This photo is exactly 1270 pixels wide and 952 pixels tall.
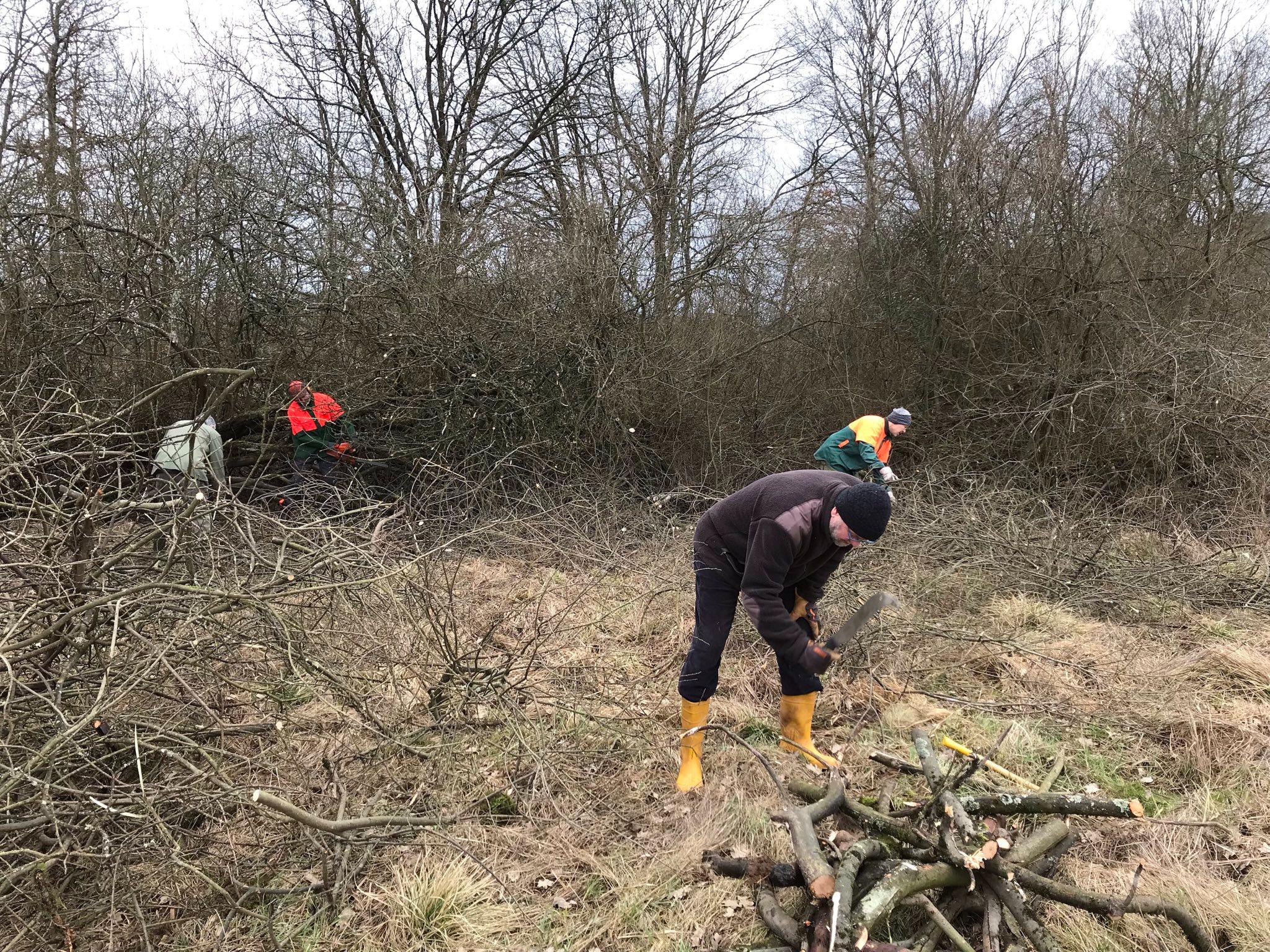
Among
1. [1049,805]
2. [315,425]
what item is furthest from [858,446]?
[315,425]

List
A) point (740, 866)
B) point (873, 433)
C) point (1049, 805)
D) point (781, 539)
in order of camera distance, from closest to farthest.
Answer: point (1049, 805)
point (740, 866)
point (781, 539)
point (873, 433)

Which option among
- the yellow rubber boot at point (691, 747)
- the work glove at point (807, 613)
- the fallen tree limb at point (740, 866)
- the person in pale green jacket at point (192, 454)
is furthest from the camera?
the work glove at point (807, 613)

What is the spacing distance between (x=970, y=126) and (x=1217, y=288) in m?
3.45

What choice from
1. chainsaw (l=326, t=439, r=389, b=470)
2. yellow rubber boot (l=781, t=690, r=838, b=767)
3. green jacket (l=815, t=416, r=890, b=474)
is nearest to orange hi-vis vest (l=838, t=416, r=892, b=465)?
green jacket (l=815, t=416, r=890, b=474)

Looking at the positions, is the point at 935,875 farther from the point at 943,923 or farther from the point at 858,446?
the point at 858,446

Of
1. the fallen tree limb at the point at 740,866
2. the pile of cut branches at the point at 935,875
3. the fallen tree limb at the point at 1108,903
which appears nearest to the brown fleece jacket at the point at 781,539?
the pile of cut branches at the point at 935,875

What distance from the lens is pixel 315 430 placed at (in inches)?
299

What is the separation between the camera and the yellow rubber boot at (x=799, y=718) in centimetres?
344

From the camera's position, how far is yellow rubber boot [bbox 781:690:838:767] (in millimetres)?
3441

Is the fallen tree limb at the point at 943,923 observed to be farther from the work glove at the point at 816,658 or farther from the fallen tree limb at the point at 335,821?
the fallen tree limb at the point at 335,821

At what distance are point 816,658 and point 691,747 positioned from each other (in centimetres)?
74

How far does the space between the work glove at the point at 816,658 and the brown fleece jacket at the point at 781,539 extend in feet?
0.07

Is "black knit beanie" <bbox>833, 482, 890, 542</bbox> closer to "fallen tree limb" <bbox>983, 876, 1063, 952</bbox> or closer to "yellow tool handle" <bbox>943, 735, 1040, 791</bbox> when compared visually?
"yellow tool handle" <bbox>943, 735, 1040, 791</bbox>

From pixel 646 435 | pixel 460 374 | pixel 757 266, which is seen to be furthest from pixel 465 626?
pixel 757 266
